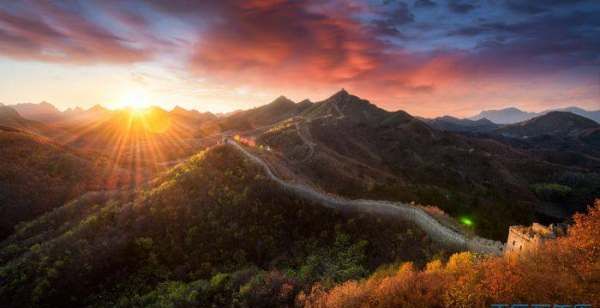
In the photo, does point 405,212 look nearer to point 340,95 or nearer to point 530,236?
point 530,236

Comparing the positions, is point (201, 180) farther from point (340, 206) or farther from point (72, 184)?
point (72, 184)

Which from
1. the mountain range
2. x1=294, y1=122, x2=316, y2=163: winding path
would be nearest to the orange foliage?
the mountain range

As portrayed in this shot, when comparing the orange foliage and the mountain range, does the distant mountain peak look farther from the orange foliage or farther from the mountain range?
the orange foliage

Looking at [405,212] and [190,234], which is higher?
[405,212]

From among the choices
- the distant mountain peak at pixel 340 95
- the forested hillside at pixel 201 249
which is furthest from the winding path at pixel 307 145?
the distant mountain peak at pixel 340 95

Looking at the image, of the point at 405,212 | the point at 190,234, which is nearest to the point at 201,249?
the point at 190,234

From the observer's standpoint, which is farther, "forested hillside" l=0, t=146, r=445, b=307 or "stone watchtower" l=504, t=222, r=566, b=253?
"forested hillside" l=0, t=146, r=445, b=307
